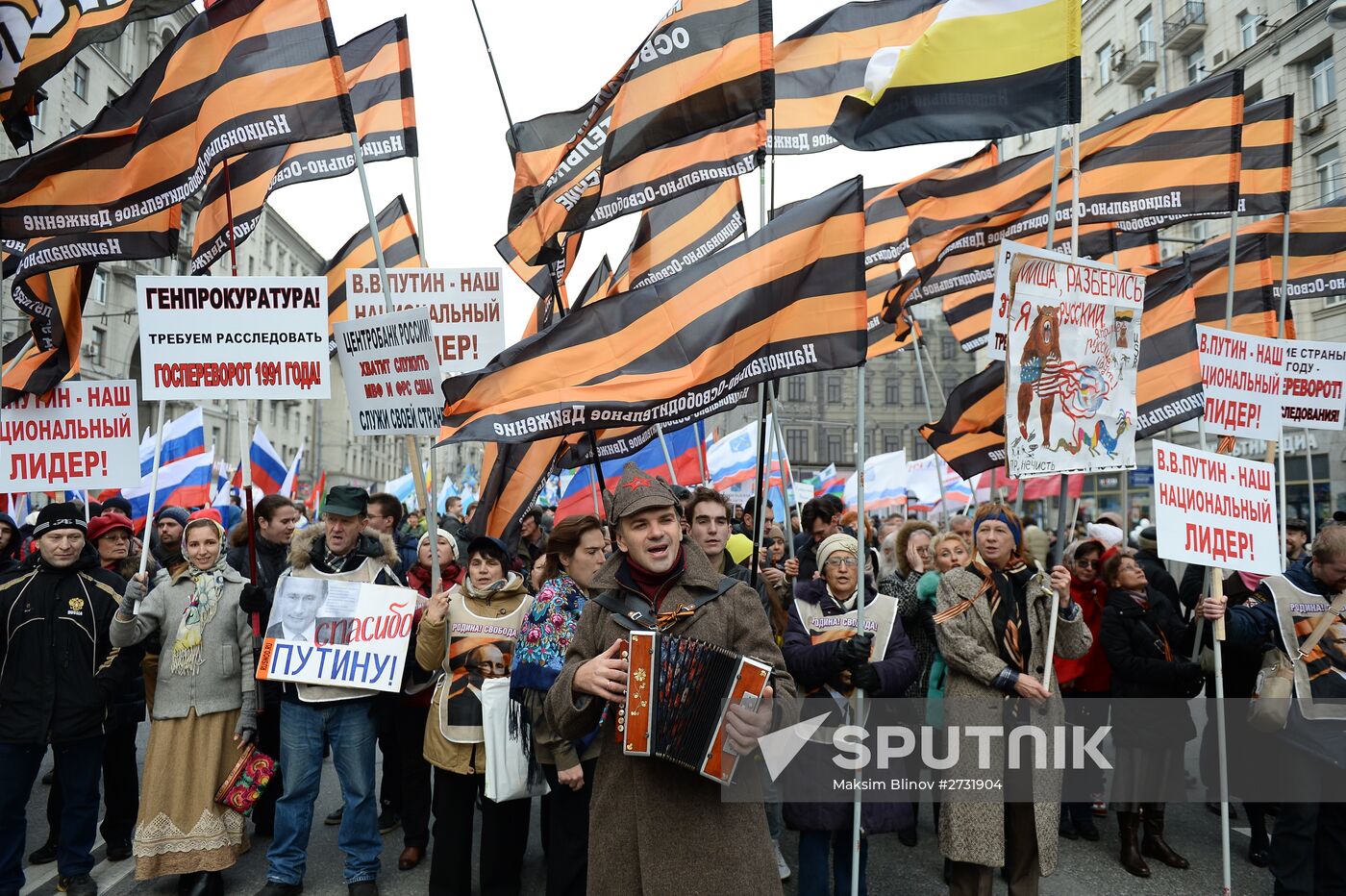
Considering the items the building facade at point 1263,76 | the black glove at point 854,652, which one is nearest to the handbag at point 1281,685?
the black glove at point 854,652

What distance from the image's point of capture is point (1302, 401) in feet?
25.1

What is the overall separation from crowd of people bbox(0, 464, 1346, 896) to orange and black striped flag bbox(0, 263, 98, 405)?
46.8 inches

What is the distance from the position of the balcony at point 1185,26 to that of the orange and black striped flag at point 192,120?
1401 inches

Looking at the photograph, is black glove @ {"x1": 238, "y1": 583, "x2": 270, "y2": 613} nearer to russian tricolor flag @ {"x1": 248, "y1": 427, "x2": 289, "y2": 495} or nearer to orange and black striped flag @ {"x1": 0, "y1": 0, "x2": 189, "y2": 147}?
orange and black striped flag @ {"x1": 0, "y1": 0, "x2": 189, "y2": 147}

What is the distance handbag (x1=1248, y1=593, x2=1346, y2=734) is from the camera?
16.2ft

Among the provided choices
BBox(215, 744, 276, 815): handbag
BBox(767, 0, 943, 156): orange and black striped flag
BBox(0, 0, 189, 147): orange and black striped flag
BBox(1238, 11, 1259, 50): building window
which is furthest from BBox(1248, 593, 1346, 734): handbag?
BBox(1238, 11, 1259, 50): building window

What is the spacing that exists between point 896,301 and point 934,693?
491 centimetres

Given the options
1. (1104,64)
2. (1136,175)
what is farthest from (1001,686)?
(1104,64)

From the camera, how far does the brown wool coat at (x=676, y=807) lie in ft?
9.79

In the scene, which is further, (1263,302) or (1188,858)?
(1263,302)

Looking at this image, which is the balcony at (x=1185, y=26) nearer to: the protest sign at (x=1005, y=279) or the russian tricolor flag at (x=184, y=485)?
the protest sign at (x=1005, y=279)

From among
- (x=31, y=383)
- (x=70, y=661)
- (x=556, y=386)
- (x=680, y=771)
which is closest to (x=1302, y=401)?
(x=556, y=386)

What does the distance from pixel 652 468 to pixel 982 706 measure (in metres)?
6.38

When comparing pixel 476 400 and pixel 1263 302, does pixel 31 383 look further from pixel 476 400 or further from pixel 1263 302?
pixel 1263 302
